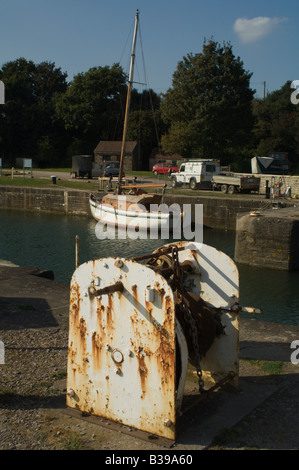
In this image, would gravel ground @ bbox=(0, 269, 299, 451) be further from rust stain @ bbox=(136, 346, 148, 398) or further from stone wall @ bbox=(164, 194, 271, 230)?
stone wall @ bbox=(164, 194, 271, 230)

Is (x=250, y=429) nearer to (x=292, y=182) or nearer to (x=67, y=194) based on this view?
(x=292, y=182)

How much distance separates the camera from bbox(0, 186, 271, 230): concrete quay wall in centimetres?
2856

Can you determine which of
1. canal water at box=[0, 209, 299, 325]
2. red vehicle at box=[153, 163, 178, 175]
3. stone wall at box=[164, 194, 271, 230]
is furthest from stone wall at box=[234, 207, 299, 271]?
red vehicle at box=[153, 163, 178, 175]

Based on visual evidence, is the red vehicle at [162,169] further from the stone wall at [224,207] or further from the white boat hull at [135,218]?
the white boat hull at [135,218]

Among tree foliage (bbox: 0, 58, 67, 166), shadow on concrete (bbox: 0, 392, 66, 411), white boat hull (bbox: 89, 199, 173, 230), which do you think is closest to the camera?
shadow on concrete (bbox: 0, 392, 66, 411)

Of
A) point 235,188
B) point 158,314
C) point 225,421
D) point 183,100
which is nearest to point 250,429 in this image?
point 225,421

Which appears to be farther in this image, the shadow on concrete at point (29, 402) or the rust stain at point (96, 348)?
Answer: the shadow on concrete at point (29, 402)

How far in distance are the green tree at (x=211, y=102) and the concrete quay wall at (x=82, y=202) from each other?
21093mm

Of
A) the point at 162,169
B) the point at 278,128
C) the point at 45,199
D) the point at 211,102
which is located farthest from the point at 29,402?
the point at 278,128

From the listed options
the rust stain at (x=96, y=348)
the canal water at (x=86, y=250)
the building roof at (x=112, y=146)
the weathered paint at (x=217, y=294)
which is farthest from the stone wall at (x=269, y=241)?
the building roof at (x=112, y=146)

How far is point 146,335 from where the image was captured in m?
4.30

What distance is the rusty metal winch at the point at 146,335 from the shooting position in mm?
4238

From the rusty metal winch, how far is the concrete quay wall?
22.8 m

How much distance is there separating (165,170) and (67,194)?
56.6 ft
